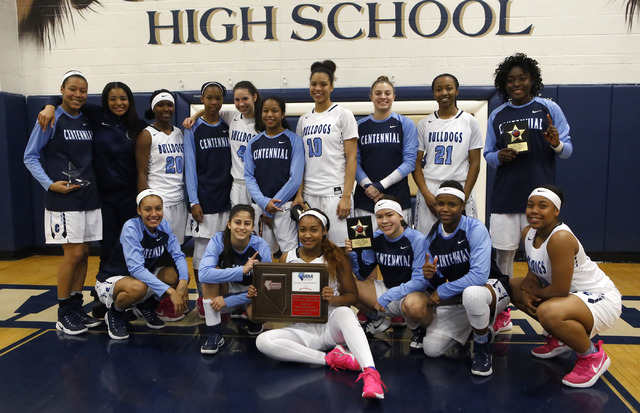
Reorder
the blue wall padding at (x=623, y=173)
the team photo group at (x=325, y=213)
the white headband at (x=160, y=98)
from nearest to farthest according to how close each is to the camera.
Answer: the team photo group at (x=325, y=213) < the white headband at (x=160, y=98) < the blue wall padding at (x=623, y=173)

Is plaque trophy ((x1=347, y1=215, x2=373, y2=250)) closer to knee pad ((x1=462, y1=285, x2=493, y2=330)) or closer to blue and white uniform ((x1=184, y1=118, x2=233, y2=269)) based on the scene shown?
knee pad ((x1=462, y1=285, x2=493, y2=330))

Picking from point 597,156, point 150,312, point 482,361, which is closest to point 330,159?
point 482,361

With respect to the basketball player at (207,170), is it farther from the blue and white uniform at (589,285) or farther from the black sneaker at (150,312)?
the blue and white uniform at (589,285)

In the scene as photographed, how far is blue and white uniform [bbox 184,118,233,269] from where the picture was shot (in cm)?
395

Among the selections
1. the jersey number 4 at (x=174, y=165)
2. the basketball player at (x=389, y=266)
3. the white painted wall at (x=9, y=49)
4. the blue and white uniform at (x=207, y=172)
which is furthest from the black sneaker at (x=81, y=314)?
the white painted wall at (x=9, y=49)

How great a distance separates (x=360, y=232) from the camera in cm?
325

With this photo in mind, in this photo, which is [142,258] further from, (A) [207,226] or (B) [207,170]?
(B) [207,170]

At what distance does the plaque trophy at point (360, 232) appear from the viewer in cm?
325

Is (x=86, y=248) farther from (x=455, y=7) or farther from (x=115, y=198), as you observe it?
(x=455, y=7)

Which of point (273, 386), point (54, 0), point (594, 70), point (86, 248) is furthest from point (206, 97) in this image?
point (594, 70)

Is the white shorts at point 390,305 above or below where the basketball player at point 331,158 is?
below

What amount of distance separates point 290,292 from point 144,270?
114 centimetres

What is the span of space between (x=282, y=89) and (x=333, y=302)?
3.67 m

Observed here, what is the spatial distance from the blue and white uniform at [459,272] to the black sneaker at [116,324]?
2185 millimetres
